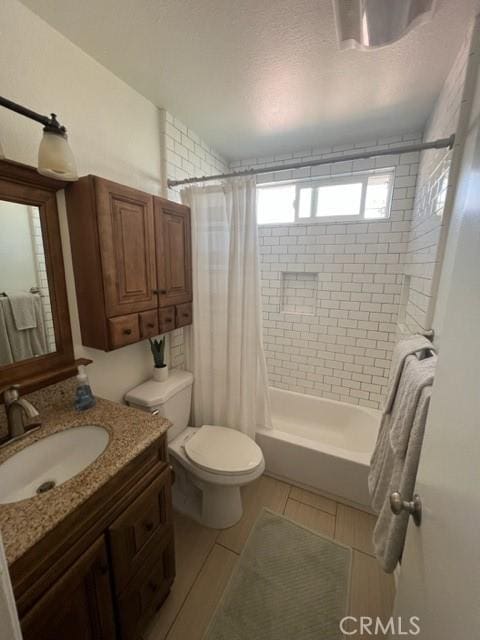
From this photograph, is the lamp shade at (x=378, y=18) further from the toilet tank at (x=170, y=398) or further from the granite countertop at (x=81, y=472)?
the toilet tank at (x=170, y=398)

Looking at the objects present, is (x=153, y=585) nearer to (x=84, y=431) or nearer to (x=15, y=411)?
(x=84, y=431)

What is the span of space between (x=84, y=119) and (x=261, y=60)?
885mm

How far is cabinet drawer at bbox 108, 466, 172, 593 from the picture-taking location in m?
0.87

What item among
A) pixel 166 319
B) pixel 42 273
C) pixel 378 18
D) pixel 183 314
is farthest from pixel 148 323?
pixel 378 18

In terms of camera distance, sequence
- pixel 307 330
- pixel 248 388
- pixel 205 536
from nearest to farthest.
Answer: pixel 205 536 < pixel 248 388 < pixel 307 330

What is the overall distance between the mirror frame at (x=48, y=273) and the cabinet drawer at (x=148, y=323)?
1.09 feet

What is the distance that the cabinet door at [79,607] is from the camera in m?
0.65

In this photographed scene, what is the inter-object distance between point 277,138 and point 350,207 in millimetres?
812

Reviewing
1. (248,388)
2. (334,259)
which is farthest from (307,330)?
(248,388)

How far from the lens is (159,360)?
166 cm

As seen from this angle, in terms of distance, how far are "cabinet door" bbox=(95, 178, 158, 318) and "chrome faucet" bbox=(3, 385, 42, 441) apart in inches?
17.9

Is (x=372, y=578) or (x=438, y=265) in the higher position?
(x=438, y=265)

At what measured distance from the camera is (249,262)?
161cm

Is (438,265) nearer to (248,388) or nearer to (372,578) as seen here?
(248,388)
